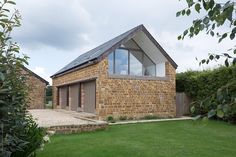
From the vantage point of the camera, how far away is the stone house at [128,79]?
19062 mm

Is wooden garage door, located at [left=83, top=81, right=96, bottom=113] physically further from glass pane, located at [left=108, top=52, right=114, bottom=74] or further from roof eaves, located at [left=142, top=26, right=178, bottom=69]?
roof eaves, located at [left=142, top=26, right=178, bottom=69]

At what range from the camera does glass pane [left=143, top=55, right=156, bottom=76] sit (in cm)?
2211

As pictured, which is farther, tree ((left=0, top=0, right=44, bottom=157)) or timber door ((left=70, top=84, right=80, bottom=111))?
timber door ((left=70, top=84, right=80, bottom=111))

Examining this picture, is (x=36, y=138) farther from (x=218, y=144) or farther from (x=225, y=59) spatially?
(x=218, y=144)

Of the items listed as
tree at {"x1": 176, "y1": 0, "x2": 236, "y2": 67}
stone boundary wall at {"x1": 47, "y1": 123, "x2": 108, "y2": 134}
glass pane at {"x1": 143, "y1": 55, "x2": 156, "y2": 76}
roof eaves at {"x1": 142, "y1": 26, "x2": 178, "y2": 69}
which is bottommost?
stone boundary wall at {"x1": 47, "y1": 123, "x2": 108, "y2": 134}

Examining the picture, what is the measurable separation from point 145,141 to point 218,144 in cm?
257

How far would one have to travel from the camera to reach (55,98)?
31422mm

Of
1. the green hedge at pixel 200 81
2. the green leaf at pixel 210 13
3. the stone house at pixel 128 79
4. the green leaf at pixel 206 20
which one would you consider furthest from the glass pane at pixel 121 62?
the green leaf at pixel 210 13

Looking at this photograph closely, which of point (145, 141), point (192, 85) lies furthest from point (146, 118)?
point (145, 141)

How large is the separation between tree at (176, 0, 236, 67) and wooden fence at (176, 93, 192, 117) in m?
20.3

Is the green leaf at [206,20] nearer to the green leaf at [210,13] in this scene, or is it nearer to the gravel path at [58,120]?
the green leaf at [210,13]

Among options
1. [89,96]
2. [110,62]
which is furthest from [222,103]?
[89,96]

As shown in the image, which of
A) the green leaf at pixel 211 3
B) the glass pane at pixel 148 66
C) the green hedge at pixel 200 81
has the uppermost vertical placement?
the glass pane at pixel 148 66

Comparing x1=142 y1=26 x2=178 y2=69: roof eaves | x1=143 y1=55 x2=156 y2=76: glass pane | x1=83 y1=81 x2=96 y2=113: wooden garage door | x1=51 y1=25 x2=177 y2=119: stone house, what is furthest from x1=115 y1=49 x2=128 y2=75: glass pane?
x1=142 y1=26 x2=178 y2=69: roof eaves
